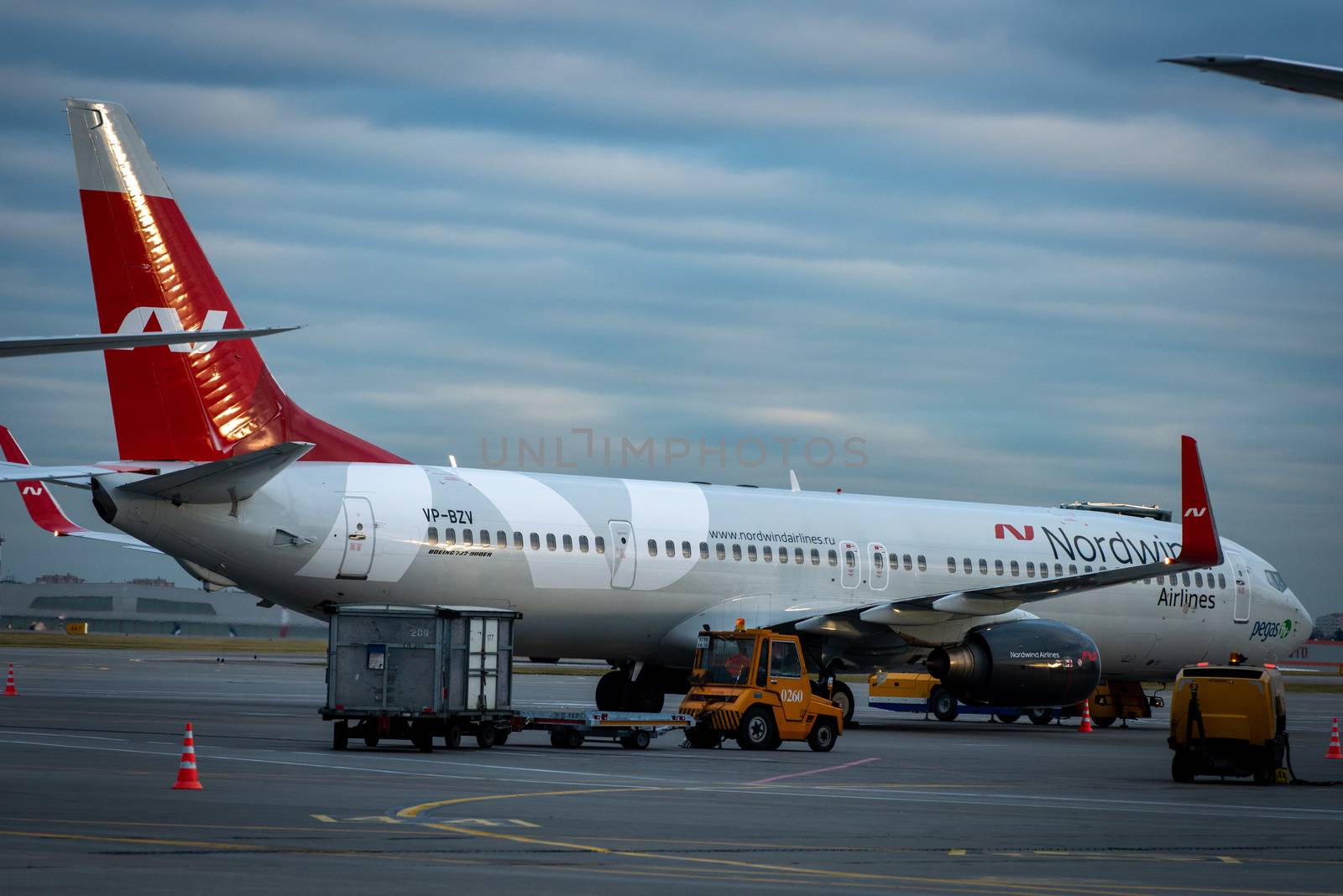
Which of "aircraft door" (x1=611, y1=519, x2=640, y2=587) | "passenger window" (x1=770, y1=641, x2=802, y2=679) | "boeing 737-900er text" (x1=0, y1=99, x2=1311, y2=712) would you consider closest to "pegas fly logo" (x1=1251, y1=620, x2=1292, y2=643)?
"boeing 737-900er text" (x1=0, y1=99, x2=1311, y2=712)

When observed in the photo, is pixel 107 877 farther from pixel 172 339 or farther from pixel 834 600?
pixel 834 600

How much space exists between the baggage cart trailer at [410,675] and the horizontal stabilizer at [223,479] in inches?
100

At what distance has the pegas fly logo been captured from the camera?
133 ft

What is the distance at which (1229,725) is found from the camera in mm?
22516

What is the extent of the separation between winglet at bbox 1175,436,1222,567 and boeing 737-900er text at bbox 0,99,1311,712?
4cm

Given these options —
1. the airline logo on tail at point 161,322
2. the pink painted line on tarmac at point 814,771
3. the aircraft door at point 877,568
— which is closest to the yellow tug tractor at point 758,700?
the pink painted line on tarmac at point 814,771

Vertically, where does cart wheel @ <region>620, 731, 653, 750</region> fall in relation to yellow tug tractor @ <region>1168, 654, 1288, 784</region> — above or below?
below

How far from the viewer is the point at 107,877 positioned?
1087 centimetres

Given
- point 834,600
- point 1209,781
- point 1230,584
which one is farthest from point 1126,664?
point 1209,781

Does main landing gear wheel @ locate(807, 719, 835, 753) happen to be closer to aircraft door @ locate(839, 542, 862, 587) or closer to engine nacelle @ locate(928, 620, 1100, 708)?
engine nacelle @ locate(928, 620, 1100, 708)

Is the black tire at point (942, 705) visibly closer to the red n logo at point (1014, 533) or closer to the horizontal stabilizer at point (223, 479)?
the red n logo at point (1014, 533)

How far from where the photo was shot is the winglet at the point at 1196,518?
96.5ft

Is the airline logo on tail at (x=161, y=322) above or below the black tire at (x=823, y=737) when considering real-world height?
above

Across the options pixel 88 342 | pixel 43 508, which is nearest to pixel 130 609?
pixel 43 508
